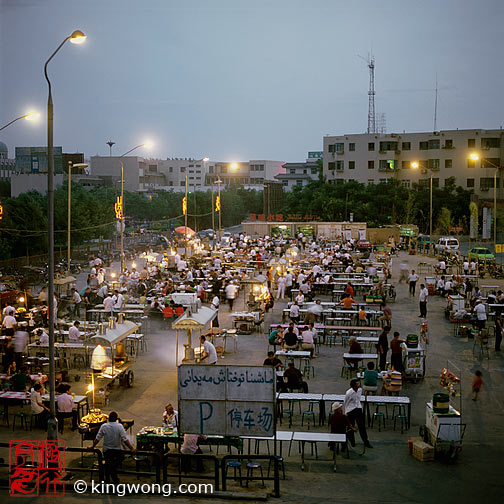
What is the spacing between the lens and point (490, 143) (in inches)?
3157

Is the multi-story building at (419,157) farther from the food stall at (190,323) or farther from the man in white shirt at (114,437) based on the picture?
the man in white shirt at (114,437)

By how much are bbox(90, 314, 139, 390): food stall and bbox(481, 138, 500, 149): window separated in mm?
73010

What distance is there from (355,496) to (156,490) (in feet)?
11.0

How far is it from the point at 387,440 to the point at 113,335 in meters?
7.23

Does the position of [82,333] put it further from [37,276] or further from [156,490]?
[37,276]

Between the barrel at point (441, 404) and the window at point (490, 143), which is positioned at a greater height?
the window at point (490, 143)

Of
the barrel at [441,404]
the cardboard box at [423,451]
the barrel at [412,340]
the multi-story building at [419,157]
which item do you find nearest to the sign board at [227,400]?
the cardboard box at [423,451]

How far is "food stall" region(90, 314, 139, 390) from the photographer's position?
1569cm

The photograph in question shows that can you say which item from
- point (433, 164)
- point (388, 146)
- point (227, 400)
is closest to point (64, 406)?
point (227, 400)

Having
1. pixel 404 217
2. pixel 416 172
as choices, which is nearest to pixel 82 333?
pixel 404 217

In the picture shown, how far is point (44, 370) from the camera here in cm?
1788

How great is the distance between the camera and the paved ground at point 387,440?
34.8ft

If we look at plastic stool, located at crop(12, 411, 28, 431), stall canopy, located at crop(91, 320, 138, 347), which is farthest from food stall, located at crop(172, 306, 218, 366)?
plastic stool, located at crop(12, 411, 28, 431)

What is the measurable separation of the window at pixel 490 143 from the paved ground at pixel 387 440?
64.1 m
